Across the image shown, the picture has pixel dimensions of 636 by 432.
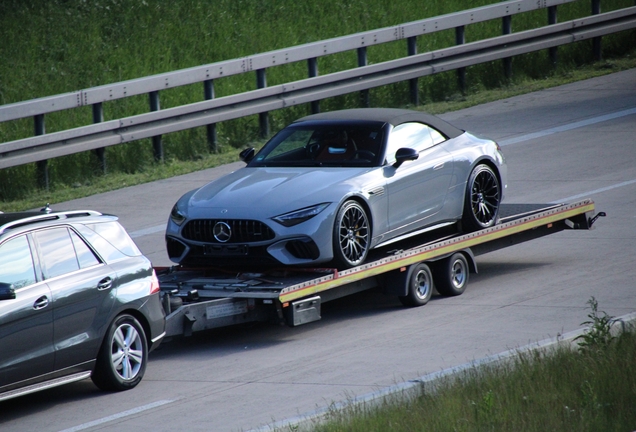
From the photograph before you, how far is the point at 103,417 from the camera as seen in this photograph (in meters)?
8.28

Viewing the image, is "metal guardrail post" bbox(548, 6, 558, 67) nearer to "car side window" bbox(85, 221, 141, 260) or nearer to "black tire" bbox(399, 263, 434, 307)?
"black tire" bbox(399, 263, 434, 307)

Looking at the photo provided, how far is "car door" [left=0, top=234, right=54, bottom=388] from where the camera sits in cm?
809

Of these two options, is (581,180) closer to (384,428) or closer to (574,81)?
(574,81)

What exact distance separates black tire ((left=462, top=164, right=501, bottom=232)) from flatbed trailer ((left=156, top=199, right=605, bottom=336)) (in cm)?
17

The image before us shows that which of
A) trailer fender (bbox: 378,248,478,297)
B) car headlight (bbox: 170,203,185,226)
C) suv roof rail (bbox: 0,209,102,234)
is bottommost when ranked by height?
trailer fender (bbox: 378,248,478,297)

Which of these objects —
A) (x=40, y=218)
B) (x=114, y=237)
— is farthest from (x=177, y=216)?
(x=40, y=218)

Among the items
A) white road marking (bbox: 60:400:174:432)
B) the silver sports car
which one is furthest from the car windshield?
white road marking (bbox: 60:400:174:432)

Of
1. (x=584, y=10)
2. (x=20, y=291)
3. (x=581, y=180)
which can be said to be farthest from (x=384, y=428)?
(x=584, y=10)

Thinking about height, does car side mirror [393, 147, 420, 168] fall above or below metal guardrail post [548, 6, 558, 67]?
below

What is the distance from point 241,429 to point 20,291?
194cm

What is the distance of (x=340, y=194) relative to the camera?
35.1 feet

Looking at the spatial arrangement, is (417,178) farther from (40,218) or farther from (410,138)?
(40,218)

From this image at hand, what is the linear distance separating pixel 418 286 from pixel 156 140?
330 inches

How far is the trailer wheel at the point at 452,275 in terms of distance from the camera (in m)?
11.6
